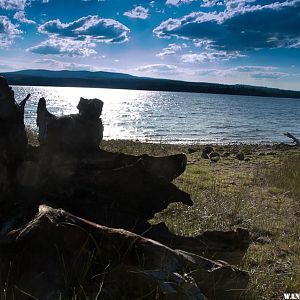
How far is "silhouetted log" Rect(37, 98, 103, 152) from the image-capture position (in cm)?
503

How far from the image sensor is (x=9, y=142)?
4.73m

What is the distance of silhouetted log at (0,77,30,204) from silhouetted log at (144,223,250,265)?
1777mm

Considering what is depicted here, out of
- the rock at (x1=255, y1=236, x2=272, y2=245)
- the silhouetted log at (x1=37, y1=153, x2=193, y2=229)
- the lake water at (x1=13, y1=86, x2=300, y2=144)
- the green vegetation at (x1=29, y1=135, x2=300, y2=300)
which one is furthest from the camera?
the lake water at (x1=13, y1=86, x2=300, y2=144)

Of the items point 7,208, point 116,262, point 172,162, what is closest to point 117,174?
point 172,162

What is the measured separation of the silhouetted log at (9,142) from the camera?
4.63m

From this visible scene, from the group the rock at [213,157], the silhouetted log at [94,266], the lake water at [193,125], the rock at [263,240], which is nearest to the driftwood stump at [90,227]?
the silhouetted log at [94,266]

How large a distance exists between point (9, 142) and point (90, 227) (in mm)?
1740

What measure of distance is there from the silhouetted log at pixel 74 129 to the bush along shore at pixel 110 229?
0.5 inches

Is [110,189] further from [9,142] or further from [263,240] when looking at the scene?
[263,240]

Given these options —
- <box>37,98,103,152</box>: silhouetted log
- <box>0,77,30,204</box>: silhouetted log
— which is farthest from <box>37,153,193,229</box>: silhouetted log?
<box>0,77,30,204</box>: silhouetted log

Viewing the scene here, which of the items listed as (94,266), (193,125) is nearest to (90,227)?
(94,266)

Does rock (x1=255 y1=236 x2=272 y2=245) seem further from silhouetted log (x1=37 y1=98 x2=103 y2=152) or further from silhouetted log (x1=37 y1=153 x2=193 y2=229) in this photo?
silhouetted log (x1=37 y1=98 x2=103 y2=152)

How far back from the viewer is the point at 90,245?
355 cm

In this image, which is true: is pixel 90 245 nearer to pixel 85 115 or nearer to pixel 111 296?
pixel 111 296
